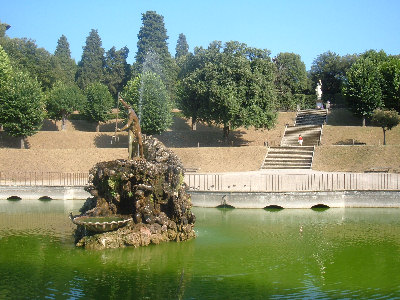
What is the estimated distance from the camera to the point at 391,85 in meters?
56.7

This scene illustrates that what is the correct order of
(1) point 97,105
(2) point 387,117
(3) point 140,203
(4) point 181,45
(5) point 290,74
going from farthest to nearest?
(4) point 181,45
(5) point 290,74
(1) point 97,105
(2) point 387,117
(3) point 140,203

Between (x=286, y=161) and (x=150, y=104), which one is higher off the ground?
(x=150, y=104)

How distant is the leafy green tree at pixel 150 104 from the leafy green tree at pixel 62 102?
12512mm

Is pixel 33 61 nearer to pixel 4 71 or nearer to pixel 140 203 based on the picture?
pixel 4 71

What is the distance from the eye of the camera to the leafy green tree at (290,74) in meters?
78.9

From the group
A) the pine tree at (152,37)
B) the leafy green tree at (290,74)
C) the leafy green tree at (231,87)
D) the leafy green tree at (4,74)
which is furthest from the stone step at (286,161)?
the pine tree at (152,37)

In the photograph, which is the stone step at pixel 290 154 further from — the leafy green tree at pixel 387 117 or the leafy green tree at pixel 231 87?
the leafy green tree at pixel 387 117

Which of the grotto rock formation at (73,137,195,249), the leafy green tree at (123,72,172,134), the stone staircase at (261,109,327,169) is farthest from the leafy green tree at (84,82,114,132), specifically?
the grotto rock formation at (73,137,195,249)

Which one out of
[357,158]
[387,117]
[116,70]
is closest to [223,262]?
[357,158]

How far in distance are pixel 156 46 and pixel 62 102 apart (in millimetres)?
23085

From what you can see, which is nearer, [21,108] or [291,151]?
[291,151]

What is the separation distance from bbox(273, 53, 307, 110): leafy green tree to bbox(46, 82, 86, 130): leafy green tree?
31193 millimetres

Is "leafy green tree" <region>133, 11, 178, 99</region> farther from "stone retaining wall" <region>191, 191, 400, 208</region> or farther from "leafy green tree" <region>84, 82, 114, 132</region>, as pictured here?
"stone retaining wall" <region>191, 191, 400, 208</region>

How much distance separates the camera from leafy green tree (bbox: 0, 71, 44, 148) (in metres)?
50.7
